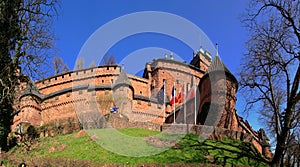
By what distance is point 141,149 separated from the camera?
58.2 feet

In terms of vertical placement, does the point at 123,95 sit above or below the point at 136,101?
above

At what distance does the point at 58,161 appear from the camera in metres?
12.1

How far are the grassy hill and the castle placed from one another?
129 inches

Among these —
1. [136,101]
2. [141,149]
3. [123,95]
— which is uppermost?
[123,95]

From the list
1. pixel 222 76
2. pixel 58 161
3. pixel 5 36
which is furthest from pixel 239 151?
pixel 5 36

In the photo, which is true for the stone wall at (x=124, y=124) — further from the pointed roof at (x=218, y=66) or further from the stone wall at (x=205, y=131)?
the pointed roof at (x=218, y=66)

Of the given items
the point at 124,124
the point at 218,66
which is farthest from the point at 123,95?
the point at 218,66

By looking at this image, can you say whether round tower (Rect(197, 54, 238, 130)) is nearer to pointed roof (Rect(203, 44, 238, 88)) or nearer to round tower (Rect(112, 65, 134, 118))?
pointed roof (Rect(203, 44, 238, 88))

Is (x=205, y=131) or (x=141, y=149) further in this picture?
(x=205, y=131)

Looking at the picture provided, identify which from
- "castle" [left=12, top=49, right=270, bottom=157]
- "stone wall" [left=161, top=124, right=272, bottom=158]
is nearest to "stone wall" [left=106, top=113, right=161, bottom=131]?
"stone wall" [left=161, top=124, right=272, bottom=158]

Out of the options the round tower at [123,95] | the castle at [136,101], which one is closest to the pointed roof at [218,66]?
the castle at [136,101]

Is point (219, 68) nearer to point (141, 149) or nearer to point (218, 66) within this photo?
point (218, 66)

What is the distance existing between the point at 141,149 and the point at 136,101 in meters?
17.5

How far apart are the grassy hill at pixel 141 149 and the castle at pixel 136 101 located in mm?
3270
